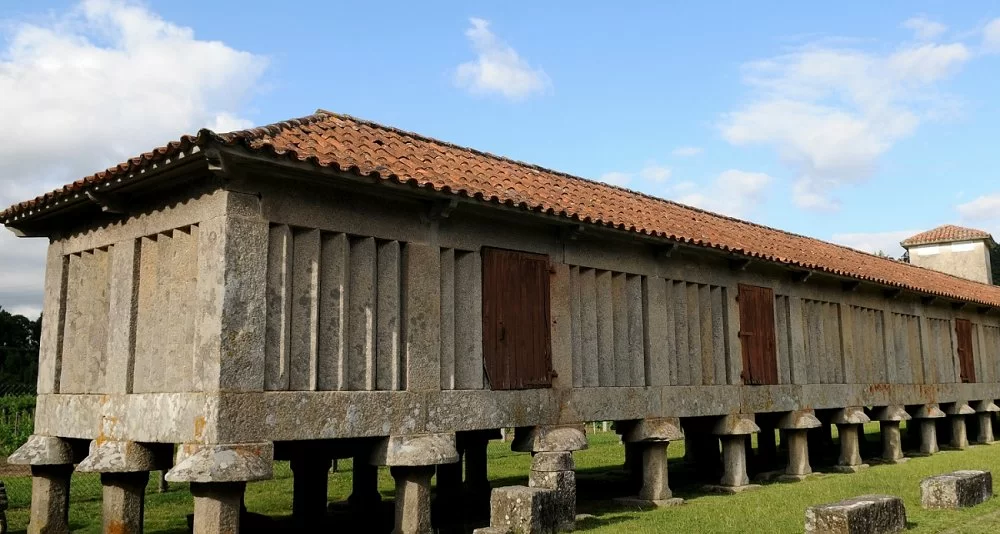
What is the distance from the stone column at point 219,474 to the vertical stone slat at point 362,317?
1175mm

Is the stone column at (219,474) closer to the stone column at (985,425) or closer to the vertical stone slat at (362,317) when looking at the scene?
the vertical stone slat at (362,317)

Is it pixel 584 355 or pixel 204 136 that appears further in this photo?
pixel 584 355

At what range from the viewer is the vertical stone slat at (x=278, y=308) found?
7184 mm

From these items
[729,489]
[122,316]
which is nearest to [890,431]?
[729,489]

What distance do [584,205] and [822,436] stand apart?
11.5 m

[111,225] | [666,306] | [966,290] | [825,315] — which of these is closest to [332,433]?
[111,225]

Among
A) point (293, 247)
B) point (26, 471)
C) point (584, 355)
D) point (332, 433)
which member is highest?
point (293, 247)

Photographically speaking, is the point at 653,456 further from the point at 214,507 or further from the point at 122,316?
the point at 122,316

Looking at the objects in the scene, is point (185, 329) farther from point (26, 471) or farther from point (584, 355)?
point (26, 471)

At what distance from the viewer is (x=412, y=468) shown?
26.3ft

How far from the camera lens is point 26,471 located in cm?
1866

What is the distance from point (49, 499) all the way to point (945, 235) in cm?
2816

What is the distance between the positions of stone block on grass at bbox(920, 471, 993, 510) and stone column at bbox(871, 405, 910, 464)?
6.87 meters

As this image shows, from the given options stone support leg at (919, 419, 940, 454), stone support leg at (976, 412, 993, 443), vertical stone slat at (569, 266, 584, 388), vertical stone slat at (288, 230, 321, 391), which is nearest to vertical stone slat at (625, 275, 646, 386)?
vertical stone slat at (569, 266, 584, 388)
